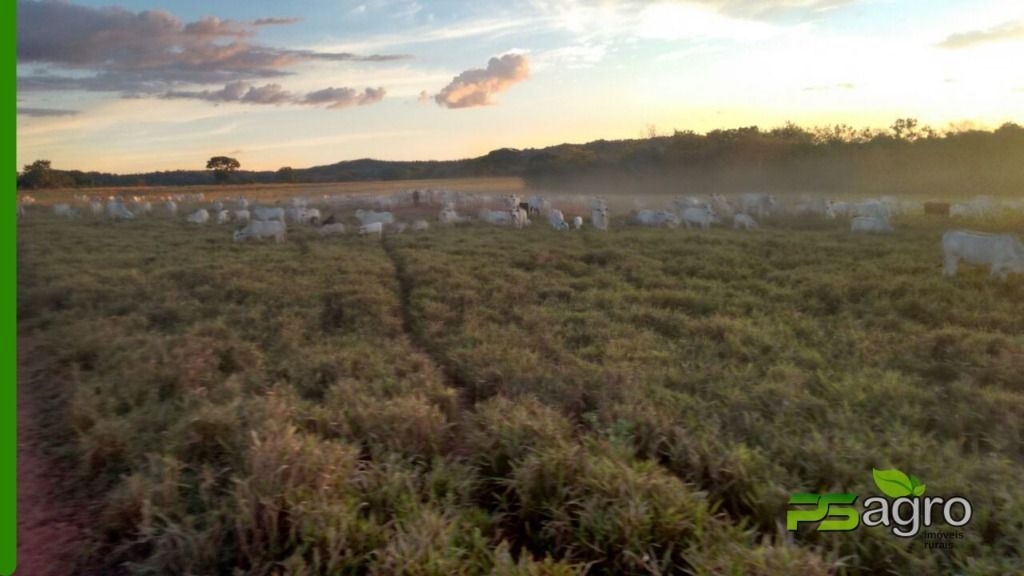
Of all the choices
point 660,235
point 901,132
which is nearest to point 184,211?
point 660,235

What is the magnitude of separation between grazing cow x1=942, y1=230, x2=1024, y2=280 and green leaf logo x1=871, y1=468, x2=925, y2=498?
8983 millimetres

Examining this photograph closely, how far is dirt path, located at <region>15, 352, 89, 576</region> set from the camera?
388 centimetres

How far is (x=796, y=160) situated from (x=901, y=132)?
7754 millimetres

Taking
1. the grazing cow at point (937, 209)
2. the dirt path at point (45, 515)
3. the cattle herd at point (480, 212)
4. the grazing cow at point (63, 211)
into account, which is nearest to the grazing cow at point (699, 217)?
the cattle herd at point (480, 212)

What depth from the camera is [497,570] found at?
3396 mm

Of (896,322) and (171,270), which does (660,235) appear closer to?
(896,322)

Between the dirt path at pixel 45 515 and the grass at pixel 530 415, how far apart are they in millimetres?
184

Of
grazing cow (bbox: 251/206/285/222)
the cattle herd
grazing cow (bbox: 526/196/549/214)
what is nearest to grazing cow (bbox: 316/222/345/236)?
the cattle herd

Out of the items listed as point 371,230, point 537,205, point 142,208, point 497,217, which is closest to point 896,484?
point 371,230

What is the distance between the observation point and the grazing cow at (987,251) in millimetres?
11258

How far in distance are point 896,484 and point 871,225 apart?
17823 mm

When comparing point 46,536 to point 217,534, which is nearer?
point 217,534

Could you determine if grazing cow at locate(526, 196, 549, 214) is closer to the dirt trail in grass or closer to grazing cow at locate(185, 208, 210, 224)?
grazing cow at locate(185, 208, 210, 224)

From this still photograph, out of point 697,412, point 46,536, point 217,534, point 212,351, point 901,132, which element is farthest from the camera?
point 901,132
